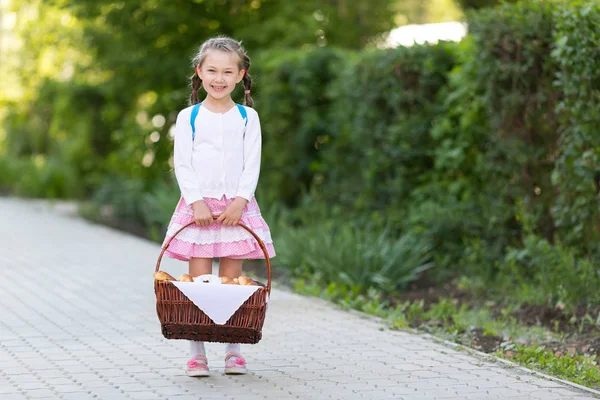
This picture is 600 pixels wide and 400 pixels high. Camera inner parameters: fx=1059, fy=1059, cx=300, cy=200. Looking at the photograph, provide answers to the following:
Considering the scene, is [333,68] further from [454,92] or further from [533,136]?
[533,136]

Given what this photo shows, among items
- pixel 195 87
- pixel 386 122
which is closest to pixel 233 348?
pixel 195 87

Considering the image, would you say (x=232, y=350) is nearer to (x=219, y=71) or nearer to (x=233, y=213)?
(x=233, y=213)

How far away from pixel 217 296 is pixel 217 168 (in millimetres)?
699

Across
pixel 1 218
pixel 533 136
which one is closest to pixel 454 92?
pixel 533 136

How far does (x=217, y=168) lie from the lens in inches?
217

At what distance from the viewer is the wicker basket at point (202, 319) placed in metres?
5.27

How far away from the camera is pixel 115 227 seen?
13969 millimetres

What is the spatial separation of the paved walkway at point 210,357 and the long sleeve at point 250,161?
3.23 ft

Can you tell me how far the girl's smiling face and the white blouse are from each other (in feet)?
0.41

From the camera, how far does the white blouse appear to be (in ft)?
18.0

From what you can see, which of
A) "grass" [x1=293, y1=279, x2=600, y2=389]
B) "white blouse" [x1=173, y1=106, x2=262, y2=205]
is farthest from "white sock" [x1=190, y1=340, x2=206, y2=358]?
"grass" [x1=293, y1=279, x2=600, y2=389]

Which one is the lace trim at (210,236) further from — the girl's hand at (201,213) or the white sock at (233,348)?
the white sock at (233,348)

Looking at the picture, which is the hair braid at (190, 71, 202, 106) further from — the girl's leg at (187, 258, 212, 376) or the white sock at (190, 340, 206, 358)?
the white sock at (190, 340, 206, 358)

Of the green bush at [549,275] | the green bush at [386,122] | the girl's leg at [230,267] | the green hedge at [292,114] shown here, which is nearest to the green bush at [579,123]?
the green bush at [549,275]
